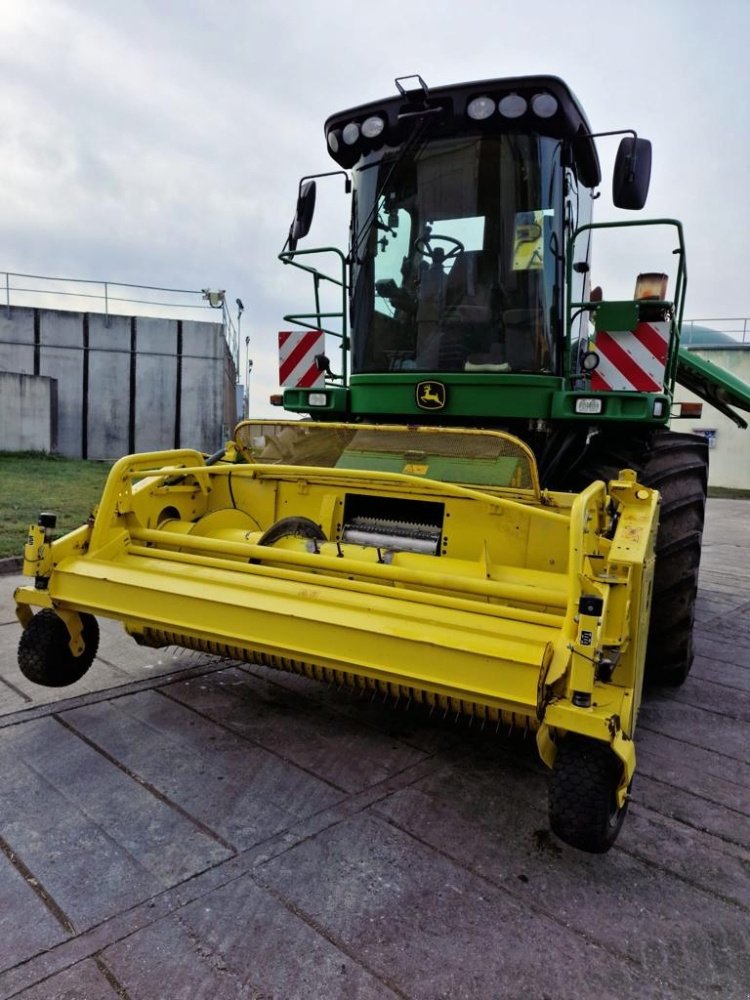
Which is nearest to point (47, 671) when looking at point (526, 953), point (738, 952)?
point (526, 953)

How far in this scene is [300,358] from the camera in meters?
4.84

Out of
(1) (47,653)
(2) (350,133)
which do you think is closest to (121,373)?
(2) (350,133)

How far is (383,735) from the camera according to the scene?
3016mm

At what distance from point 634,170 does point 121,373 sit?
14.8 meters

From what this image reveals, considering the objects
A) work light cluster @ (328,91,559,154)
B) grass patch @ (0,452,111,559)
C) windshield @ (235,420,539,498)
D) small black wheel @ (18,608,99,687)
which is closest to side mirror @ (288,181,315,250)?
work light cluster @ (328,91,559,154)

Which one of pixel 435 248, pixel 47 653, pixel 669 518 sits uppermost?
pixel 435 248

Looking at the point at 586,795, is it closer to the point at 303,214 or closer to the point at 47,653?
the point at 47,653

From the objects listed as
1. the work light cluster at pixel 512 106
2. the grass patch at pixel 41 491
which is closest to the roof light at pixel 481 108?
the work light cluster at pixel 512 106

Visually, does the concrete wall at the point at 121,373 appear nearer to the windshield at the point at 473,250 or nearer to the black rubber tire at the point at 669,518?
the windshield at the point at 473,250

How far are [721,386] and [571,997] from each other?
6.61 m

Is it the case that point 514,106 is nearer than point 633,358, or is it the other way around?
point 514,106

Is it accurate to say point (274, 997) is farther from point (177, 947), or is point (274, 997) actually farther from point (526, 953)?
point (526, 953)

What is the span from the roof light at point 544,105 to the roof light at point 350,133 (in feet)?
3.22

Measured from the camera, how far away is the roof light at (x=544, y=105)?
11.4 feet
